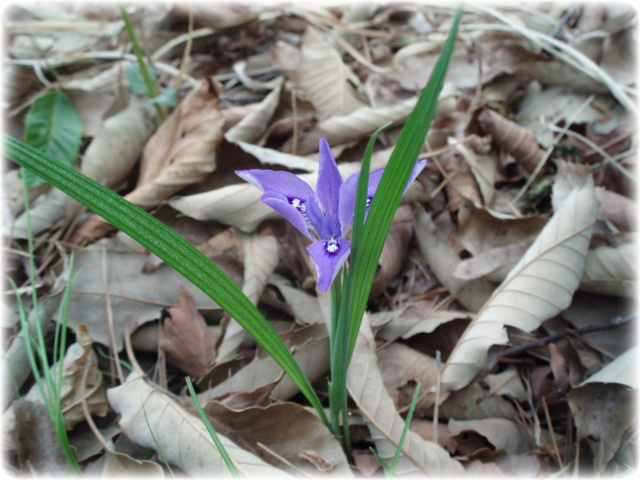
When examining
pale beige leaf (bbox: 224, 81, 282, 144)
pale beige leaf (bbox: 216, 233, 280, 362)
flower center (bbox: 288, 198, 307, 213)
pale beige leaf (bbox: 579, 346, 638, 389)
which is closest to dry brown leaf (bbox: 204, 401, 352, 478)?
pale beige leaf (bbox: 216, 233, 280, 362)

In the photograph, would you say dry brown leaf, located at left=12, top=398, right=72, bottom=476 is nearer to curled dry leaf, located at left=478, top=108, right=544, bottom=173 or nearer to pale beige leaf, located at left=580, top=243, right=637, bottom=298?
pale beige leaf, located at left=580, top=243, right=637, bottom=298

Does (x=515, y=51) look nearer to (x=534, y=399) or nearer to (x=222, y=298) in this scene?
(x=534, y=399)

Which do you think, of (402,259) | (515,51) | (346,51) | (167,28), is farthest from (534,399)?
(167,28)

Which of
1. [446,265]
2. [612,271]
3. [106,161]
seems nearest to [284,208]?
[446,265]

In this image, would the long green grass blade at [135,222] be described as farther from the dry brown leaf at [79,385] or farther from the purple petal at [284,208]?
the dry brown leaf at [79,385]

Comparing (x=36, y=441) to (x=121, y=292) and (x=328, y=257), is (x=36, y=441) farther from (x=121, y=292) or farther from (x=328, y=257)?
(x=328, y=257)

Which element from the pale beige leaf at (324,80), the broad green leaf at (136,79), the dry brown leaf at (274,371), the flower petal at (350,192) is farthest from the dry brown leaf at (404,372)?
the broad green leaf at (136,79)
